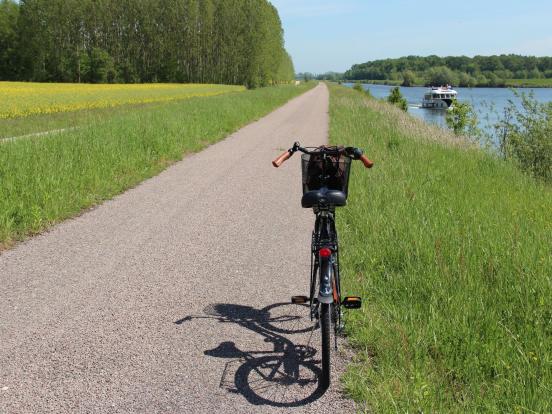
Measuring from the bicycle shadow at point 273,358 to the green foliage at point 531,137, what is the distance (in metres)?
9.75

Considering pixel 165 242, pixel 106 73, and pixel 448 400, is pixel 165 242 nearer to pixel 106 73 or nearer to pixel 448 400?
pixel 448 400

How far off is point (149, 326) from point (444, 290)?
8.04 ft

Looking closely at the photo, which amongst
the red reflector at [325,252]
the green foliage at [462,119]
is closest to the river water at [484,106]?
the green foliage at [462,119]

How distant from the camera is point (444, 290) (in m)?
4.05

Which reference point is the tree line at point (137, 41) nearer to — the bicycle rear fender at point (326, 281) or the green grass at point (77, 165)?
the green grass at point (77, 165)

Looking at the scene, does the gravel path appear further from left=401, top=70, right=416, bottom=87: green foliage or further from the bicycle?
left=401, top=70, right=416, bottom=87: green foliage

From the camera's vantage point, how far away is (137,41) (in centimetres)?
7581

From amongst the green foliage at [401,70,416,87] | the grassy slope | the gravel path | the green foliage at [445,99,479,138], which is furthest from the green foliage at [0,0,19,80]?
the green foliage at [401,70,416,87]

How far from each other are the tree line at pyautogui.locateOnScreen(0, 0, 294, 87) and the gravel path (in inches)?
2760

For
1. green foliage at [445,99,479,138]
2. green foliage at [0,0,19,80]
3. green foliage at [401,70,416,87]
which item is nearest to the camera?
green foliage at [445,99,479,138]

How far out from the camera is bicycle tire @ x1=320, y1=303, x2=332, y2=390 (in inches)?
118

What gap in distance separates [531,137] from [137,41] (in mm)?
73142

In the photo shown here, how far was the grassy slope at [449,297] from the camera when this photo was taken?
290 cm

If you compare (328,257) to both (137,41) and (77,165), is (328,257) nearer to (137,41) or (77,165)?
(77,165)
